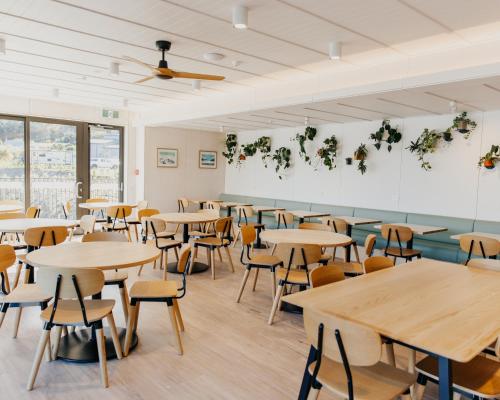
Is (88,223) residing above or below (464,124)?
below

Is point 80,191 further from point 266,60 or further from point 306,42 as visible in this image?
point 306,42

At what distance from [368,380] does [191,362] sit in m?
1.62

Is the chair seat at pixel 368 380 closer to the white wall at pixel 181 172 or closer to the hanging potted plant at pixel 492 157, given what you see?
the hanging potted plant at pixel 492 157

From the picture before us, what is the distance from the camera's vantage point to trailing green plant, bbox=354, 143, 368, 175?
7.30 meters

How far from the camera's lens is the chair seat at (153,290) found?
10.4 feet

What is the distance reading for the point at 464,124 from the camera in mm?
5746

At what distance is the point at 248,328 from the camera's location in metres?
3.85

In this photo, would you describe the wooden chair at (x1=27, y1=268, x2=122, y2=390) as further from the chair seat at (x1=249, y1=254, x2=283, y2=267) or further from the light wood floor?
the chair seat at (x1=249, y1=254, x2=283, y2=267)

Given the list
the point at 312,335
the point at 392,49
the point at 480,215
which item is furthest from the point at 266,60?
the point at 480,215

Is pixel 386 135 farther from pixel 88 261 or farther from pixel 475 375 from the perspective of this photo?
pixel 88 261

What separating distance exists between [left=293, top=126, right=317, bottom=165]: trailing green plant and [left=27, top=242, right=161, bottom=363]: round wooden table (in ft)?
17.3

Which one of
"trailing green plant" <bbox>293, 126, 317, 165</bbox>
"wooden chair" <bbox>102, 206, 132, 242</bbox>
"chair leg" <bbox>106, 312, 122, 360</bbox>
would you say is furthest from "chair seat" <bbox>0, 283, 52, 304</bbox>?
"trailing green plant" <bbox>293, 126, 317, 165</bbox>

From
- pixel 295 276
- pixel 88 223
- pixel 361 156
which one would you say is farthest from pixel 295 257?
pixel 361 156

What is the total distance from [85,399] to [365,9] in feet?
11.7
